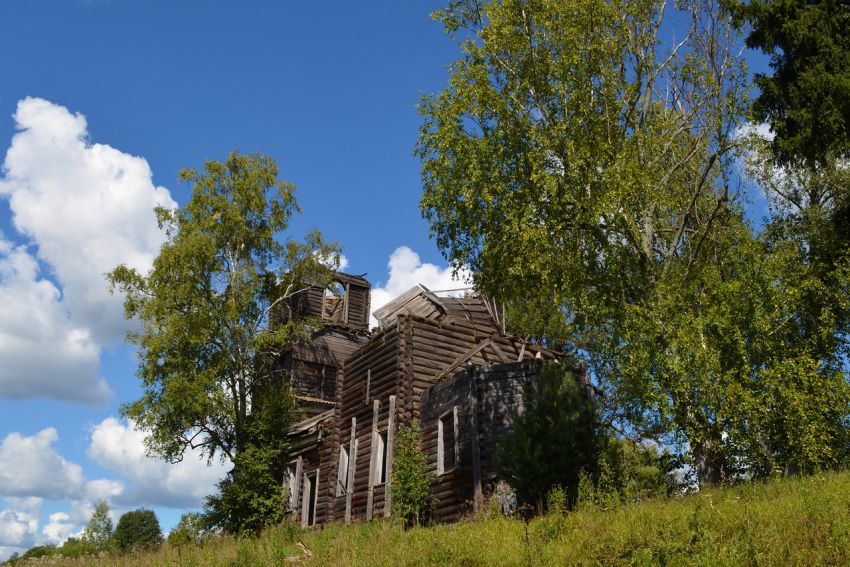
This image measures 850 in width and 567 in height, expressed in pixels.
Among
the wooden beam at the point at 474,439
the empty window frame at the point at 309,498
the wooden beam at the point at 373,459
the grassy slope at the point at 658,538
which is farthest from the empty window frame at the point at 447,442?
the empty window frame at the point at 309,498

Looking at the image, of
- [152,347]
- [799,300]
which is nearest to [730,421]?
[799,300]

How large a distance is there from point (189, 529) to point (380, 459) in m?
8.98

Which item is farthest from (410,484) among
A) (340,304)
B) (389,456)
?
(340,304)

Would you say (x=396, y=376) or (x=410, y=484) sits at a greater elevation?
(x=396, y=376)

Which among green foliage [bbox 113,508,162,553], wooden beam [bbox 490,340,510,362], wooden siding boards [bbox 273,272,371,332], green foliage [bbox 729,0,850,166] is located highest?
wooden siding boards [bbox 273,272,371,332]

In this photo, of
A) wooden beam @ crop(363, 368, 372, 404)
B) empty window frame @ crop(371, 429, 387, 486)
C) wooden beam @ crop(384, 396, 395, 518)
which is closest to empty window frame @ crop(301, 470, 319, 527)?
wooden beam @ crop(363, 368, 372, 404)

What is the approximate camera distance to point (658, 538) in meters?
8.93

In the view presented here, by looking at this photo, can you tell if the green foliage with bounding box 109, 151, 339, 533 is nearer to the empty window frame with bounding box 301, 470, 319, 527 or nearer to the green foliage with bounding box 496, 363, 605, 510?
the empty window frame with bounding box 301, 470, 319, 527

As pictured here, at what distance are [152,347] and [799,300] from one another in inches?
942

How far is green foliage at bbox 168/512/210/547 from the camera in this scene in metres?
24.4

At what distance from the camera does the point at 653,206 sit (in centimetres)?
1800

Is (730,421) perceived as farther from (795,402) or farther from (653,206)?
(653,206)

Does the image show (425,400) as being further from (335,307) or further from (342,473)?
(335,307)

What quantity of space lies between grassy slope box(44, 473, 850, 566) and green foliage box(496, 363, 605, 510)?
3047 millimetres
